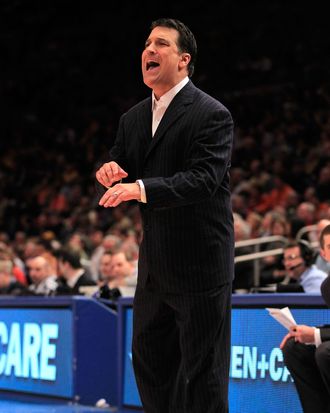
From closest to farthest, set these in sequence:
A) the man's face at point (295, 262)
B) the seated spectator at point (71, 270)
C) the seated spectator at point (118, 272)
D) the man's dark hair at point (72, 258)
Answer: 1. the man's face at point (295, 262)
2. the seated spectator at point (118, 272)
3. the seated spectator at point (71, 270)
4. the man's dark hair at point (72, 258)

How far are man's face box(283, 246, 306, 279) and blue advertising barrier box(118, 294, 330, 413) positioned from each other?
5.05ft

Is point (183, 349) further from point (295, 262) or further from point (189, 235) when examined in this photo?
point (295, 262)

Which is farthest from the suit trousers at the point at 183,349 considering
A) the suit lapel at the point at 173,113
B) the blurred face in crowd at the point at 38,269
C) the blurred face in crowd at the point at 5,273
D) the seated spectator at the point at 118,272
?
the blurred face in crowd at the point at 5,273

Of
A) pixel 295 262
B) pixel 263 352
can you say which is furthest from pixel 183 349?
pixel 295 262

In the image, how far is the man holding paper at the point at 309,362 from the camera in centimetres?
504

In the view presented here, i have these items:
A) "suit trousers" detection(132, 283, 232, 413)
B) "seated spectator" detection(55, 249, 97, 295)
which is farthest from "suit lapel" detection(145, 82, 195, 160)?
"seated spectator" detection(55, 249, 97, 295)

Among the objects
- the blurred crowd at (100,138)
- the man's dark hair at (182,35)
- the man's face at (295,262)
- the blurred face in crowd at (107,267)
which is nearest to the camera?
the man's dark hair at (182,35)

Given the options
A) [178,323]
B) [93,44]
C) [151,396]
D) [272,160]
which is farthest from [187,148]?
[93,44]

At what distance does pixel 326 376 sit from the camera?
491 centimetres

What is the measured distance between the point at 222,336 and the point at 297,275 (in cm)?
415

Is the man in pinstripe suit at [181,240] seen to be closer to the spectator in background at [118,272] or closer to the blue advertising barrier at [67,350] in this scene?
the blue advertising barrier at [67,350]

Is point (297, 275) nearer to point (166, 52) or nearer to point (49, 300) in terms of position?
point (49, 300)

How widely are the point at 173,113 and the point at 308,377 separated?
2.07m

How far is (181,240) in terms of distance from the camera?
3.62 m
